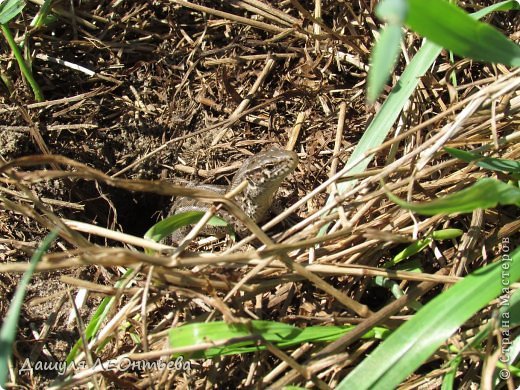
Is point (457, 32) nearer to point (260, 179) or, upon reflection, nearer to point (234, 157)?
point (260, 179)

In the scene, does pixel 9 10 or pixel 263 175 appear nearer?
pixel 9 10

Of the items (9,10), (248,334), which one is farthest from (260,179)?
(9,10)

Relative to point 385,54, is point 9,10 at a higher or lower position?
higher

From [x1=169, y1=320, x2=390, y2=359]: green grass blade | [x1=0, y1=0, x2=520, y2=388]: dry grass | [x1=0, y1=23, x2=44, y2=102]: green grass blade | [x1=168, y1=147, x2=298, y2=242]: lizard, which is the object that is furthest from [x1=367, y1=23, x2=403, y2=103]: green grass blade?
[x1=0, y1=23, x2=44, y2=102]: green grass blade

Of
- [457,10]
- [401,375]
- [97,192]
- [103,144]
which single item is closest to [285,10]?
[103,144]

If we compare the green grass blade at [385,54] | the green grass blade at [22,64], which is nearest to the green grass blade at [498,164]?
the green grass blade at [385,54]

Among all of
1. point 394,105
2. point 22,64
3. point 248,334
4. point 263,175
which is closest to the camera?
point 248,334
